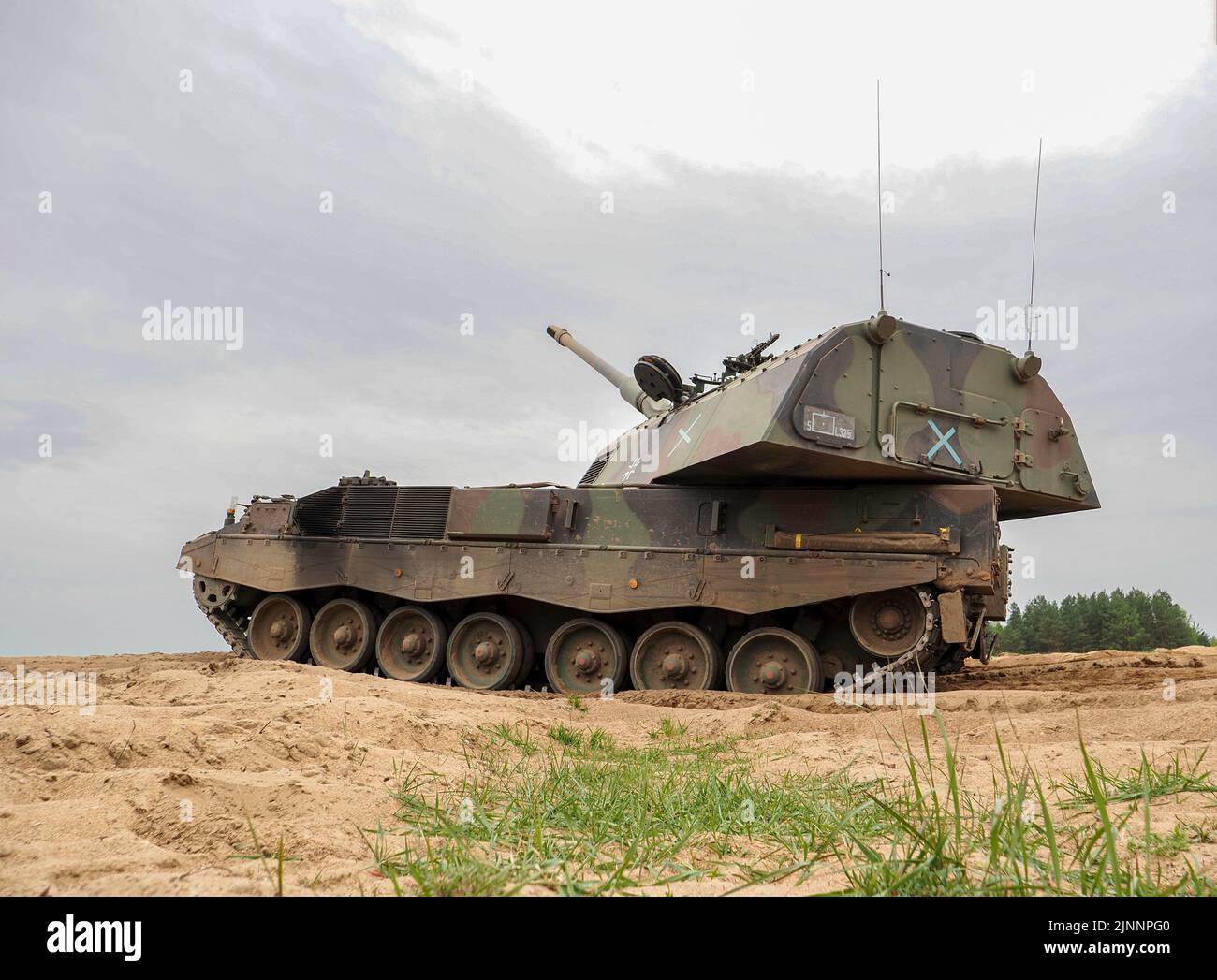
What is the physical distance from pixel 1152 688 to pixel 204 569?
12.9 metres

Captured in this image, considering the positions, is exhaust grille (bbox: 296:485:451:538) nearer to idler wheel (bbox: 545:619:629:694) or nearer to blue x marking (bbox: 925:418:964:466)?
idler wheel (bbox: 545:619:629:694)

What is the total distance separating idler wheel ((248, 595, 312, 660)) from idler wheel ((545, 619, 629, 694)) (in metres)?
4.09

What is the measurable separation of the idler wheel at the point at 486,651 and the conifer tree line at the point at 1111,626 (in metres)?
16.6

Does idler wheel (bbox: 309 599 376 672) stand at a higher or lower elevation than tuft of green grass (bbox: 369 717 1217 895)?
lower

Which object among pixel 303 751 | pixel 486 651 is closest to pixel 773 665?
pixel 486 651

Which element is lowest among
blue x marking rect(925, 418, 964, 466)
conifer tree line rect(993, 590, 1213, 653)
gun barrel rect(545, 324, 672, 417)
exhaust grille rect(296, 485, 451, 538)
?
conifer tree line rect(993, 590, 1213, 653)

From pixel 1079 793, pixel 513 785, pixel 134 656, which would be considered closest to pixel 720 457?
pixel 513 785

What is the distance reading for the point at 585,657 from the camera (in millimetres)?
11352

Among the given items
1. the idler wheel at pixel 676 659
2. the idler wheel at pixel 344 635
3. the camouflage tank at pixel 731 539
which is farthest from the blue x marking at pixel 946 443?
the idler wheel at pixel 344 635

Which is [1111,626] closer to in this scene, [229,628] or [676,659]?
[676,659]

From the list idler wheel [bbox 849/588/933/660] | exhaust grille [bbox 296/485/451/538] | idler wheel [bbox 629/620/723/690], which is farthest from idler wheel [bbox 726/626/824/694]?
exhaust grille [bbox 296/485/451/538]

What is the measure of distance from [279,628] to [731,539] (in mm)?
7221

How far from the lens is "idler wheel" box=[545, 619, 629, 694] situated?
11.2m
